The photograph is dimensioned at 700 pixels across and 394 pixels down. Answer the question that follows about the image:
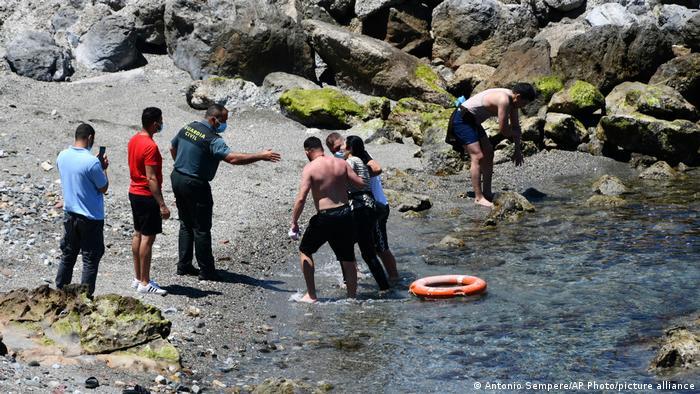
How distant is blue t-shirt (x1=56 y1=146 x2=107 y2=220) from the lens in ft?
28.7

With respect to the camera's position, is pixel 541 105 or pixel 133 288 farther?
pixel 541 105

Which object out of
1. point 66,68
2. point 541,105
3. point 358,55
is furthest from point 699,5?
point 66,68

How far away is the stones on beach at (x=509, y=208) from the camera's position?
47.4ft

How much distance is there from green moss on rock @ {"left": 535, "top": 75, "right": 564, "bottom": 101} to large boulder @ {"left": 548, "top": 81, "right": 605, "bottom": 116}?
0.47 m

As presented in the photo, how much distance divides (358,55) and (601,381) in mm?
14683

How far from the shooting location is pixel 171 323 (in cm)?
879

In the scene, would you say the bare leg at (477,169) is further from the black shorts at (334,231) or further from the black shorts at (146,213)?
the black shorts at (146,213)

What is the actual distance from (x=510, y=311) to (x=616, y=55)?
1221 centimetres

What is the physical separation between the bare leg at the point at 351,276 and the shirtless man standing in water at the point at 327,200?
161mm

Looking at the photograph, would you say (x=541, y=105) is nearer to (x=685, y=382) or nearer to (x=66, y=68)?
(x=66, y=68)

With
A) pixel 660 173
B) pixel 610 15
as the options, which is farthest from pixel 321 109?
pixel 610 15

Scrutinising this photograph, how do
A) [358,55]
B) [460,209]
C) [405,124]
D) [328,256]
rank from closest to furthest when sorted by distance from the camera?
[328,256]
[460,209]
[405,124]
[358,55]

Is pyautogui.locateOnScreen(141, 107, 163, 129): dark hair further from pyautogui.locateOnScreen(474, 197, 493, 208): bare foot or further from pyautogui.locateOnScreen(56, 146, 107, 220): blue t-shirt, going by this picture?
pyautogui.locateOnScreen(474, 197, 493, 208): bare foot

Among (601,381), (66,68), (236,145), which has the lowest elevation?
(601,381)
